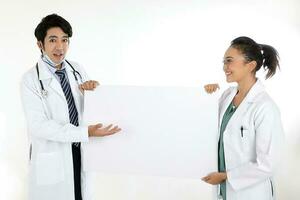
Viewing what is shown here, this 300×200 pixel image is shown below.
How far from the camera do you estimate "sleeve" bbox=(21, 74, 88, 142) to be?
1877 mm

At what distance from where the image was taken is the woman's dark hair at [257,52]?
1.74 m

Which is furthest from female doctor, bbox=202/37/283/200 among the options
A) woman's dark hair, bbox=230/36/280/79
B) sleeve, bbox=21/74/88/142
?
sleeve, bbox=21/74/88/142

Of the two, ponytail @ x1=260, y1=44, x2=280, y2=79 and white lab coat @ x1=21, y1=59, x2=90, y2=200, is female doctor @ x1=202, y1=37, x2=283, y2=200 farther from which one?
white lab coat @ x1=21, y1=59, x2=90, y2=200

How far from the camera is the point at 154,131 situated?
Answer: 6.44 feet

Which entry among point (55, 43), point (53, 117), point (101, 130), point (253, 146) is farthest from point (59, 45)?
point (253, 146)

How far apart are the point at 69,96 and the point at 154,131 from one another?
456 mm

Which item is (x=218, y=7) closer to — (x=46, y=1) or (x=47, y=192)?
(x=46, y=1)

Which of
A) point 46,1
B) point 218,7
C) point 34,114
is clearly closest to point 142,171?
point 34,114

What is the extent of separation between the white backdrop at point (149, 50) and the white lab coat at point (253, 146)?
1126 millimetres

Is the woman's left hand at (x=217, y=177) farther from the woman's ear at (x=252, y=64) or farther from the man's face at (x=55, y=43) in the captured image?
the man's face at (x=55, y=43)

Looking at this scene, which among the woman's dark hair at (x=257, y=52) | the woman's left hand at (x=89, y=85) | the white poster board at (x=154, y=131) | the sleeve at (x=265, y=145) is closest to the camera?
the sleeve at (x=265, y=145)

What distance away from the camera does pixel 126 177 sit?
10.1ft

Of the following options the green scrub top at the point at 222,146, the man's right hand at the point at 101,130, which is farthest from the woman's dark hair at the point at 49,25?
the green scrub top at the point at 222,146

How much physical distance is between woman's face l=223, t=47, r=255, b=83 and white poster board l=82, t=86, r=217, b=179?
15 cm
